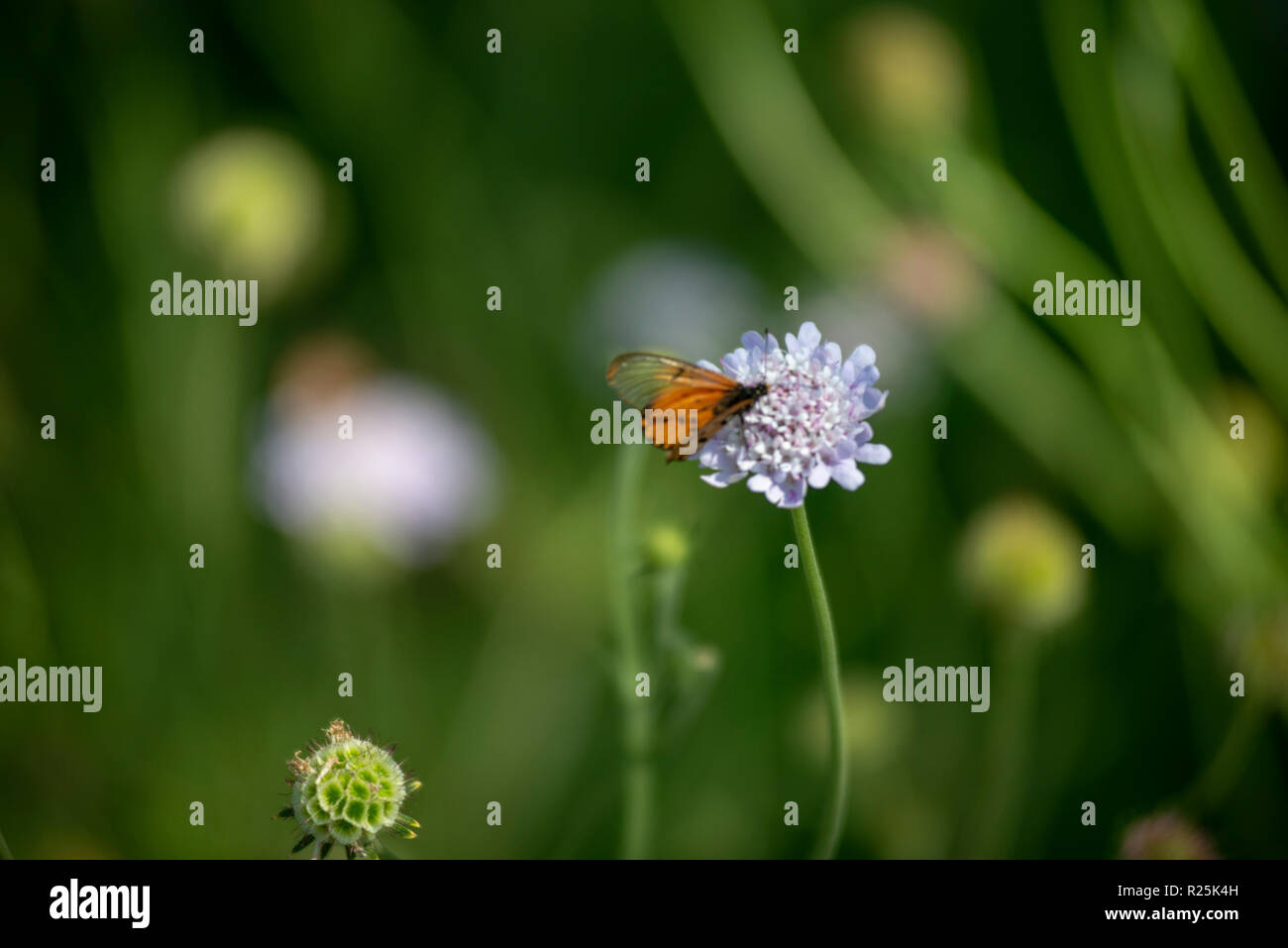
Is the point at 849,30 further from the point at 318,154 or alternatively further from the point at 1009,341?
the point at 318,154

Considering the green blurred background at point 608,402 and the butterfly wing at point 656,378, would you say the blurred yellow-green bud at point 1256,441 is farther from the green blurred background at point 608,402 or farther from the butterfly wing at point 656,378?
the butterfly wing at point 656,378

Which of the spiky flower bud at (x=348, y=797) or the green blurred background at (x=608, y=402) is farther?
the green blurred background at (x=608, y=402)

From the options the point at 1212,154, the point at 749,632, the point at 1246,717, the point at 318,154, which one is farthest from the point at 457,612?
the point at 1212,154

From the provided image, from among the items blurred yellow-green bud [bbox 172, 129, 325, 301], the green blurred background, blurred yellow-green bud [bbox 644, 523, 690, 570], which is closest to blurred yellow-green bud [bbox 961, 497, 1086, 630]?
the green blurred background

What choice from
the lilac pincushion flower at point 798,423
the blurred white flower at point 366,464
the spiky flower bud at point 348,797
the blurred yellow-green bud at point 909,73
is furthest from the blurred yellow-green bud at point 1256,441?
the spiky flower bud at point 348,797

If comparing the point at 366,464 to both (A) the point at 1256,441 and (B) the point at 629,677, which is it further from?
(A) the point at 1256,441

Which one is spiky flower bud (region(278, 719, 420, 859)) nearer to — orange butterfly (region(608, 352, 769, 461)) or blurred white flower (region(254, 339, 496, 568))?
orange butterfly (region(608, 352, 769, 461))
